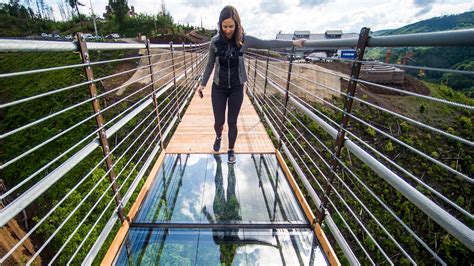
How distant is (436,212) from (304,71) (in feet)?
55.1

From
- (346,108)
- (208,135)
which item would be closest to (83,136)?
(208,135)

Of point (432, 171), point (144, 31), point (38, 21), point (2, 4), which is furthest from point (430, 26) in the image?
point (2, 4)

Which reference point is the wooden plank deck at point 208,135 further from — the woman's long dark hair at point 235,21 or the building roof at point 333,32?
the building roof at point 333,32

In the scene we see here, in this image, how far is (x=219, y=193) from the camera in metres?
2.60

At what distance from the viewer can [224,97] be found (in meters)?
3.00

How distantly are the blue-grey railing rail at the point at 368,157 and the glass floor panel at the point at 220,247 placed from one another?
275 millimetres

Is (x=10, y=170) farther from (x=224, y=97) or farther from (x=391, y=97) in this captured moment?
(x=391, y=97)

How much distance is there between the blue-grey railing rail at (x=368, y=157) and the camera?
1.06 metres

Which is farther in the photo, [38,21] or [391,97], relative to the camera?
[38,21]

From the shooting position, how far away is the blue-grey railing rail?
1061mm

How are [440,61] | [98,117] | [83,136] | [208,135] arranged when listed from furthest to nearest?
[440,61] → [83,136] → [208,135] → [98,117]

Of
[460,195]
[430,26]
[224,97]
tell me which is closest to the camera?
[224,97]

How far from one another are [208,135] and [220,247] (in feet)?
7.32

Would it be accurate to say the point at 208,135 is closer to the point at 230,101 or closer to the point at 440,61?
the point at 230,101
